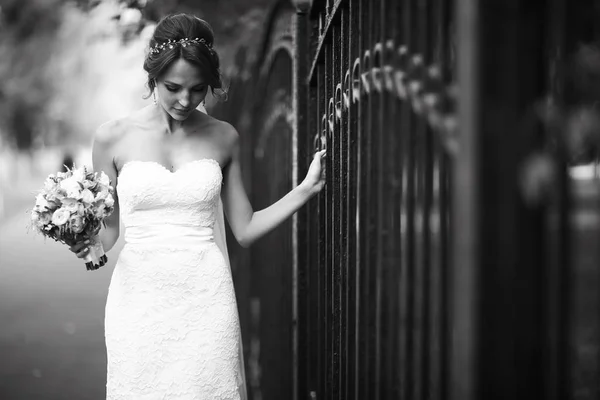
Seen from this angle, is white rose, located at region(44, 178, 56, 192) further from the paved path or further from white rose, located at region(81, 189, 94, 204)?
the paved path

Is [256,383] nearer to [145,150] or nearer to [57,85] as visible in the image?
[145,150]

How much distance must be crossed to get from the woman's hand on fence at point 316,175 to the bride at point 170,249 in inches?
7.7

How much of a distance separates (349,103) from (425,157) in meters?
0.90

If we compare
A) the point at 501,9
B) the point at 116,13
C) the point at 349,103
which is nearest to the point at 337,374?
the point at 349,103

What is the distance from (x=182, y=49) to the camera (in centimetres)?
284

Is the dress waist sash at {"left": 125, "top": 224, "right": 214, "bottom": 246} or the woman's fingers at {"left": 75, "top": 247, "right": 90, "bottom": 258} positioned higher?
the dress waist sash at {"left": 125, "top": 224, "right": 214, "bottom": 246}

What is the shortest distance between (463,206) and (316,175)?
192 centimetres

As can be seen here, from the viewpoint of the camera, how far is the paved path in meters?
6.92

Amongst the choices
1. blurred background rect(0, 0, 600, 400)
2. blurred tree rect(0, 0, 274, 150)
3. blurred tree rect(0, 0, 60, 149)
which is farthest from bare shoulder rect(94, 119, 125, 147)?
blurred tree rect(0, 0, 60, 149)

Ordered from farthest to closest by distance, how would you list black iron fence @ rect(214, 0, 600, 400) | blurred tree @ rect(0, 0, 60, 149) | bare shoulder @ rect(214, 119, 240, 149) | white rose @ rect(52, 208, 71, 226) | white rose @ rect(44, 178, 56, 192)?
1. blurred tree @ rect(0, 0, 60, 149)
2. bare shoulder @ rect(214, 119, 240, 149)
3. white rose @ rect(44, 178, 56, 192)
4. white rose @ rect(52, 208, 71, 226)
5. black iron fence @ rect(214, 0, 600, 400)

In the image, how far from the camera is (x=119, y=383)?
2.94 metres

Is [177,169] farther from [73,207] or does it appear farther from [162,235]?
[73,207]

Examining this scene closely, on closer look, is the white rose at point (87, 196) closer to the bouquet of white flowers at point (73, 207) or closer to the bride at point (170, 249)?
the bouquet of white flowers at point (73, 207)

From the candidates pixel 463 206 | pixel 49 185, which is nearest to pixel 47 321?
pixel 49 185
